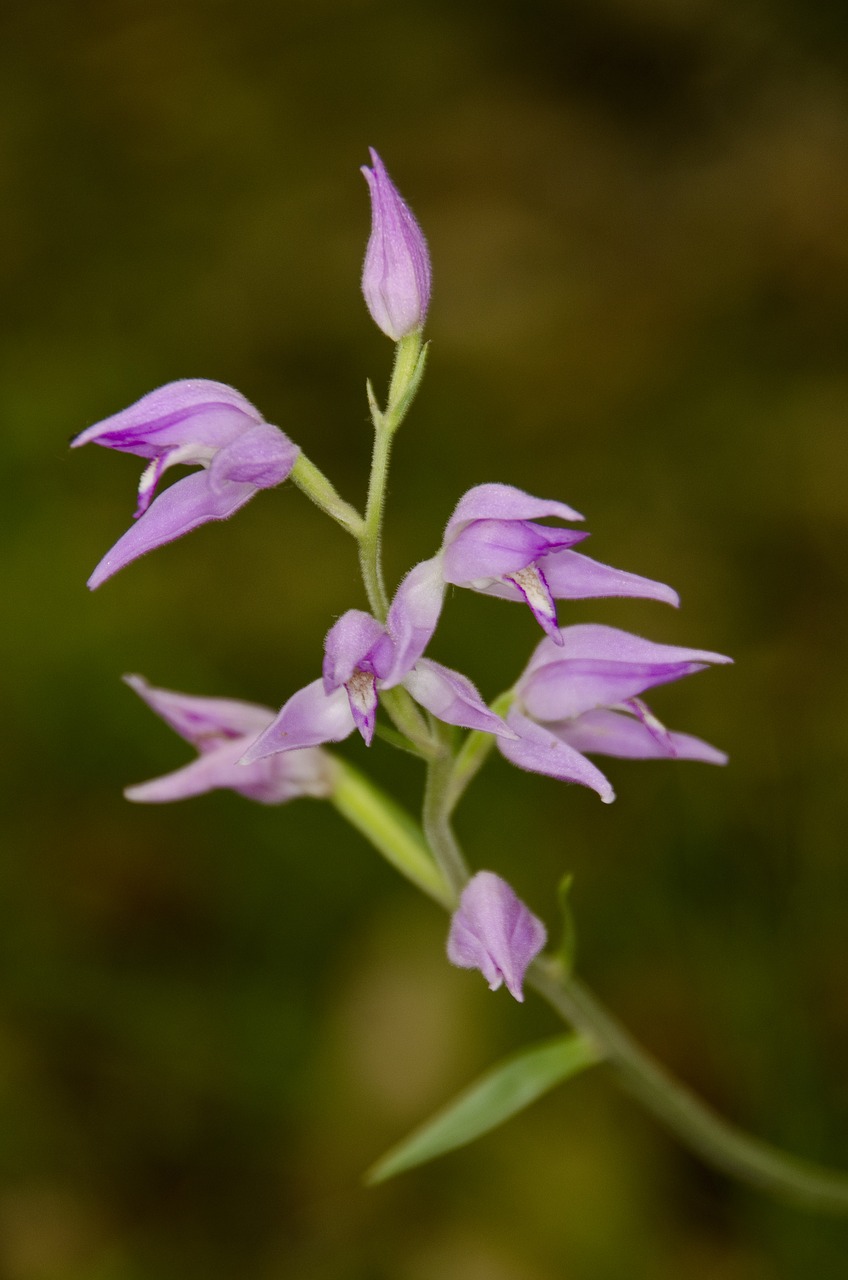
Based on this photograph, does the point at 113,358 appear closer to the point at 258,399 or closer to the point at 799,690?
the point at 258,399

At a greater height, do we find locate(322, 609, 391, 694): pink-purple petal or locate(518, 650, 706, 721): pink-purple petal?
locate(322, 609, 391, 694): pink-purple petal

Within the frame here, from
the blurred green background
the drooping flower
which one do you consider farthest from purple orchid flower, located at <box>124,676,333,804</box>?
the blurred green background

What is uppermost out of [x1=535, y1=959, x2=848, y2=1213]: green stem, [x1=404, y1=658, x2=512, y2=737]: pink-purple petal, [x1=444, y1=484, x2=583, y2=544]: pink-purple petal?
[x1=444, y1=484, x2=583, y2=544]: pink-purple petal

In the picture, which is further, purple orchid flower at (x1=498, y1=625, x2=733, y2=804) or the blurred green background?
the blurred green background

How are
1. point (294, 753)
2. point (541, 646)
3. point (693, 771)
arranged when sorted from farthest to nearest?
point (693, 771)
point (294, 753)
point (541, 646)

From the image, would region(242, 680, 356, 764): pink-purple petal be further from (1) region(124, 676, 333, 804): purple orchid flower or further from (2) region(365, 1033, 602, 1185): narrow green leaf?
(2) region(365, 1033, 602, 1185): narrow green leaf

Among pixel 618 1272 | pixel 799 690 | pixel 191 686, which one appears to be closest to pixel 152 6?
pixel 191 686

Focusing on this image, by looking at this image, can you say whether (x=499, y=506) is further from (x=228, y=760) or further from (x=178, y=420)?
(x=228, y=760)

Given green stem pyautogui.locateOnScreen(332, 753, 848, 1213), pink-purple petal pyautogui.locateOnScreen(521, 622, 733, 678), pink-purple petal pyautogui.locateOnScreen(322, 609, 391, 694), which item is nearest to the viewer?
pink-purple petal pyautogui.locateOnScreen(322, 609, 391, 694)

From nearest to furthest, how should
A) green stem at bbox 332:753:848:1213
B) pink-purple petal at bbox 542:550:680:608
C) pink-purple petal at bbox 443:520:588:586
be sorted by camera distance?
1. pink-purple petal at bbox 443:520:588:586
2. pink-purple petal at bbox 542:550:680:608
3. green stem at bbox 332:753:848:1213
